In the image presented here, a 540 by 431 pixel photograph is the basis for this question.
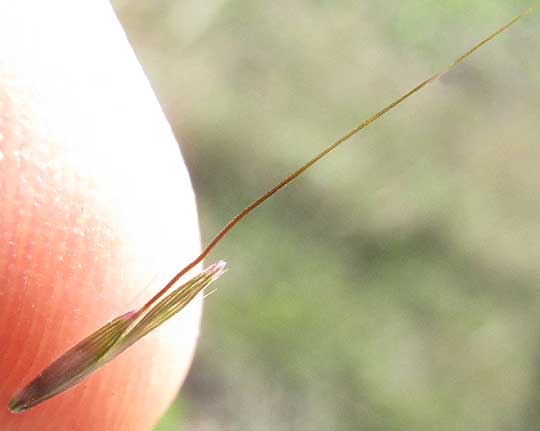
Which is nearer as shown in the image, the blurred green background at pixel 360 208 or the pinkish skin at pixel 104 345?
the pinkish skin at pixel 104 345

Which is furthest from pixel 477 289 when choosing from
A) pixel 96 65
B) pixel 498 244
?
pixel 96 65

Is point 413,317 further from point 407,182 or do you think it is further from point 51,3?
point 51,3

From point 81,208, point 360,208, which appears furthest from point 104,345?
point 360,208

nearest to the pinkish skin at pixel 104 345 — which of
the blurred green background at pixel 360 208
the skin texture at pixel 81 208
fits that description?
the skin texture at pixel 81 208

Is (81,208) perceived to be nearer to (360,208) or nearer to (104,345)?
(104,345)

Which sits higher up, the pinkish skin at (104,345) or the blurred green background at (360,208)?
the pinkish skin at (104,345)

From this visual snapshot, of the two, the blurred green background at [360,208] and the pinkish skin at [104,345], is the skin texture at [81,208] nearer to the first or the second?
the pinkish skin at [104,345]
